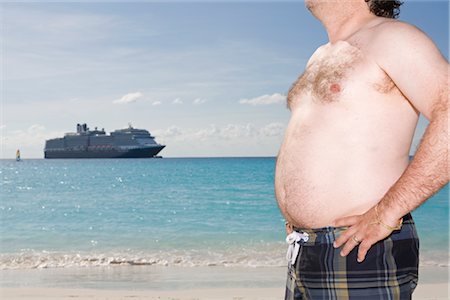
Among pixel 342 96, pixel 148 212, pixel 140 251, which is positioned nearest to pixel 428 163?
pixel 342 96

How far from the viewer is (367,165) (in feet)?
6.41

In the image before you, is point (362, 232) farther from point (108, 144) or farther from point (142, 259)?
point (108, 144)

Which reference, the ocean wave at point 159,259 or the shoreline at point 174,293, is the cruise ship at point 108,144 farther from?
the shoreline at point 174,293

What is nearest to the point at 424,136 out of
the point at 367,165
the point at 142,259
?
the point at 367,165

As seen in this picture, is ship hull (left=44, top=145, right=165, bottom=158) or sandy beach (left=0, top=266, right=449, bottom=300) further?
ship hull (left=44, top=145, right=165, bottom=158)

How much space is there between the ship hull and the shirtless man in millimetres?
53215

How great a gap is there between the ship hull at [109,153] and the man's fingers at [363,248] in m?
53.4

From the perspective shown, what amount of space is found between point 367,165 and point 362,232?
0.59ft

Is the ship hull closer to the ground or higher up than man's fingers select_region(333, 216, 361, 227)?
higher up

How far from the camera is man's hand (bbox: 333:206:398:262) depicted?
1881 mm

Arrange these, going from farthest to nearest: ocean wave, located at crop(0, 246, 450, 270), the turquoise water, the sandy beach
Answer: the turquoise water
ocean wave, located at crop(0, 246, 450, 270)
the sandy beach

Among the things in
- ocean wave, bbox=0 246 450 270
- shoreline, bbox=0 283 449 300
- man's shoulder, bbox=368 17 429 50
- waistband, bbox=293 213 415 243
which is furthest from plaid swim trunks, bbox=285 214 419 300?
ocean wave, bbox=0 246 450 270

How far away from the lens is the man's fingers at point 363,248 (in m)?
1.90

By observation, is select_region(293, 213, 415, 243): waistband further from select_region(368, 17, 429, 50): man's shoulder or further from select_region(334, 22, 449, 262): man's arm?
select_region(368, 17, 429, 50): man's shoulder
